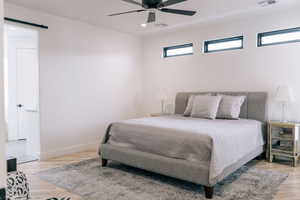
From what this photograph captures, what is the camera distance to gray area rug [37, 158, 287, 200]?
264 centimetres

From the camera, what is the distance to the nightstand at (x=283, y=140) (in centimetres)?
363

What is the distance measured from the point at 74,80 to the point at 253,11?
366cm

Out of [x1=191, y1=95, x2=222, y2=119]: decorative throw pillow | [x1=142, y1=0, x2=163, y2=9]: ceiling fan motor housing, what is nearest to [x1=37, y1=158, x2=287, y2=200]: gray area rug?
[x1=191, y1=95, x2=222, y2=119]: decorative throw pillow

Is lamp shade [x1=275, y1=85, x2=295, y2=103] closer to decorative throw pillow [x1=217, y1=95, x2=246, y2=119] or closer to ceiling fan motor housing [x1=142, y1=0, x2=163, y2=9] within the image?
decorative throw pillow [x1=217, y1=95, x2=246, y2=119]

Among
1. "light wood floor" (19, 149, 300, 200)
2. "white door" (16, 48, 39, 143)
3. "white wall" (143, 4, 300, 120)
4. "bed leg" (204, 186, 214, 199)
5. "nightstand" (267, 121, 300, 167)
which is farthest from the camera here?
"white door" (16, 48, 39, 143)

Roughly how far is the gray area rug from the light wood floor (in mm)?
92

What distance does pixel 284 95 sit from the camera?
146 inches

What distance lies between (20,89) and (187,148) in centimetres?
407

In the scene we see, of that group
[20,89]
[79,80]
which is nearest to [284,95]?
[79,80]

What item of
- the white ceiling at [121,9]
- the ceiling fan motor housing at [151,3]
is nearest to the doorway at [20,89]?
the white ceiling at [121,9]

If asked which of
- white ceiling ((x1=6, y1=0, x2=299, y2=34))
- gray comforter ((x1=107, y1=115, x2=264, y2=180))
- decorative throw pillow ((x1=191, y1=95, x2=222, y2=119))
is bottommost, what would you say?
gray comforter ((x1=107, y1=115, x2=264, y2=180))

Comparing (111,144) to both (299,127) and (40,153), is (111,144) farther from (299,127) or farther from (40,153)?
(299,127)

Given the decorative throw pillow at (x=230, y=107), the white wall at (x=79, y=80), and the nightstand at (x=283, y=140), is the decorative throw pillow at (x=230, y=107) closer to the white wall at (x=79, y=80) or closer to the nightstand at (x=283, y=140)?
the nightstand at (x=283, y=140)

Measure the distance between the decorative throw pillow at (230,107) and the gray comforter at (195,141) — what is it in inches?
18.5
